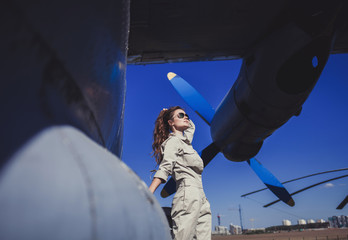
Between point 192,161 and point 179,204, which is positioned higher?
point 192,161

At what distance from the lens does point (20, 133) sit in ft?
1.46

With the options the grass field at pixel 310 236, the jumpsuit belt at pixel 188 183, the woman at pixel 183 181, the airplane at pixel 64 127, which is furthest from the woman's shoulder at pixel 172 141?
the grass field at pixel 310 236

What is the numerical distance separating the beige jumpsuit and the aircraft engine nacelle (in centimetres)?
157

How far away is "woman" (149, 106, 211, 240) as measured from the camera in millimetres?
1683

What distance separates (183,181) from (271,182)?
14.6 feet

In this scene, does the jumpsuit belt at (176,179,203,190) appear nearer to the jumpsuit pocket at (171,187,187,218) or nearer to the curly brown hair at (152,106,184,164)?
the jumpsuit pocket at (171,187,187,218)

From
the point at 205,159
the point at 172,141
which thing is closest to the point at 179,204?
the point at 172,141

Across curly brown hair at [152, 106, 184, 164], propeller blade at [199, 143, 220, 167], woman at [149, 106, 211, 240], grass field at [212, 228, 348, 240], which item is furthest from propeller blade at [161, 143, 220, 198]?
grass field at [212, 228, 348, 240]

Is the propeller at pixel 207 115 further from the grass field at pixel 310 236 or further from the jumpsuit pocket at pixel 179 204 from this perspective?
the grass field at pixel 310 236

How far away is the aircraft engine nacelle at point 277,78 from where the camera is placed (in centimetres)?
279

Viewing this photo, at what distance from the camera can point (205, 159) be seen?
17.7 ft

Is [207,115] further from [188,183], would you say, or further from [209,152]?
[188,183]

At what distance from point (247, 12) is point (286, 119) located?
1.58 meters

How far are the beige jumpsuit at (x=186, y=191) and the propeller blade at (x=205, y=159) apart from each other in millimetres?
3043
